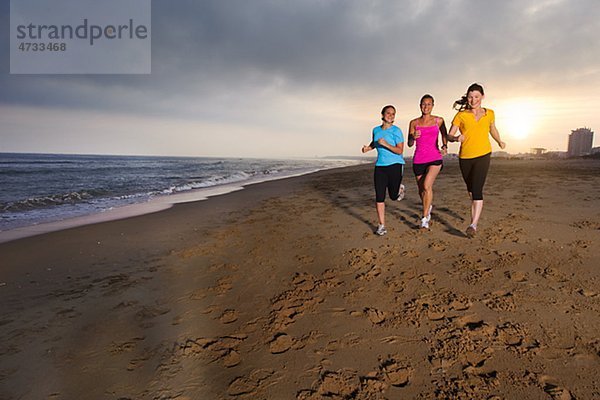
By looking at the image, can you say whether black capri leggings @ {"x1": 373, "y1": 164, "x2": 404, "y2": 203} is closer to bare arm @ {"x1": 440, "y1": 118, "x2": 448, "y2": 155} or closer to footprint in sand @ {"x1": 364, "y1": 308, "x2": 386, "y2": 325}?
bare arm @ {"x1": 440, "y1": 118, "x2": 448, "y2": 155}

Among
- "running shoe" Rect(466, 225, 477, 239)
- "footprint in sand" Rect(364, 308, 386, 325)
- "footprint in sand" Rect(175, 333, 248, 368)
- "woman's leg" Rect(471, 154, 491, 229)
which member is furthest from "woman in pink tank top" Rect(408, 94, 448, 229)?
"footprint in sand" Rect(175, 333, 248, 368)

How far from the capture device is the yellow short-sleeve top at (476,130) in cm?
434

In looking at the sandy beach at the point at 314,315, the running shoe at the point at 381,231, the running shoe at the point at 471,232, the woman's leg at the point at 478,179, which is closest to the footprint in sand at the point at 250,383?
the sandy beach at the point at 314,315

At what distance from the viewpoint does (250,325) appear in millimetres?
2568

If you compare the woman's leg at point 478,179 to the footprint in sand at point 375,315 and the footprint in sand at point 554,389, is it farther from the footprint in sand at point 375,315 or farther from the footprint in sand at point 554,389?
the footprint in sand at point 554,389

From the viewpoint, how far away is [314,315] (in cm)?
266

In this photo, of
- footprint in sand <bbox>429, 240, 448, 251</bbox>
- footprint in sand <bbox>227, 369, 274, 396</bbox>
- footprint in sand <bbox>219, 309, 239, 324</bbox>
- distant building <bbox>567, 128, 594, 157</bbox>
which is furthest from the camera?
distant building <bbox>567, 128, 594, 157</bbox>

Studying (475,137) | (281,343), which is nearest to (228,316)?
(281,343)

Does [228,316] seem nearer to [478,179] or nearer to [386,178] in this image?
[386,178]

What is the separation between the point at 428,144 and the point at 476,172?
2.68ft

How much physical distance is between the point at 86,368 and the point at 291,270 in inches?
84.8

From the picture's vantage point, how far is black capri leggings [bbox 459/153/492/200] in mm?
4367

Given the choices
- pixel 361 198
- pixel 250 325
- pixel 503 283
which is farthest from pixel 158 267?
pixel 361 198

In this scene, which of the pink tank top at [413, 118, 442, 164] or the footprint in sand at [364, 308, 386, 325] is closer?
the footprint in sand at [364, 308, 386, 325]
